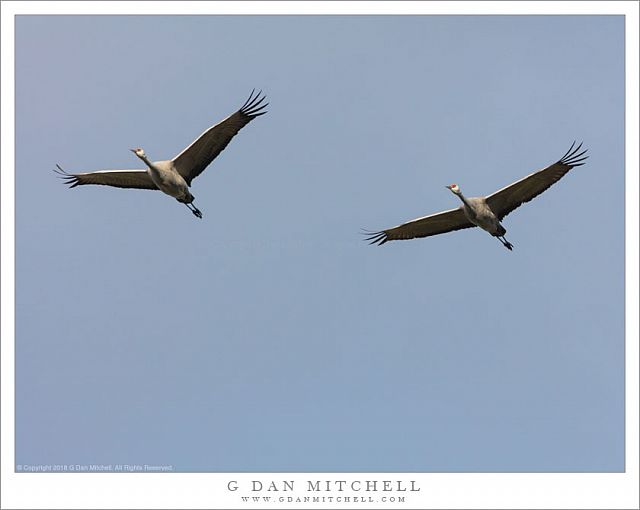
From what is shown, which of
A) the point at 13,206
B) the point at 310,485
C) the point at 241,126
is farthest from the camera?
the point at 241,126

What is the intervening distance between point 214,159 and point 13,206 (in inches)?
203

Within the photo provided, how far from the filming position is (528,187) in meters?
24.1

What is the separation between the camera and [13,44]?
21.8 metres

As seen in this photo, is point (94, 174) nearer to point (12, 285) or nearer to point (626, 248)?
point (12, 285)

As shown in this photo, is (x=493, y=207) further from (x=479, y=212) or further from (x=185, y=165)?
(x=185, y=165)

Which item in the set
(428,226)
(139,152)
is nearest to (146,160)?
(139,152)

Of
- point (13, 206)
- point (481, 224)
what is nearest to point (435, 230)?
point (481, 224)

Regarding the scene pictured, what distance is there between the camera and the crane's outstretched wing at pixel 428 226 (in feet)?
80.7

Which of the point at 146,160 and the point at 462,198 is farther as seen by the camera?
the point at 462,198

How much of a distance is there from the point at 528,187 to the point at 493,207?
40.0 inches

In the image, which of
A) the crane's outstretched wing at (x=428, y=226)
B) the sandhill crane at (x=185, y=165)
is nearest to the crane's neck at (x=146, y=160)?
the sandhill crane at (x=185, y=165)

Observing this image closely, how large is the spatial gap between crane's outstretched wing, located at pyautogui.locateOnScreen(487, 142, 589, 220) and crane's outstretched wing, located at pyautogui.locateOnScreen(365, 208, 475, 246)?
904 millimetres

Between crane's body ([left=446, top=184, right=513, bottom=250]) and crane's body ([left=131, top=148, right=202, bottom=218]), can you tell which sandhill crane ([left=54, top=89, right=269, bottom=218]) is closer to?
crane's body ([left=131, top=148, right=202, bottom=218])

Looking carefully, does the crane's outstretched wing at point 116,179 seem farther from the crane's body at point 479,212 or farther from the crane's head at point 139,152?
the crane's body at point 479,212
